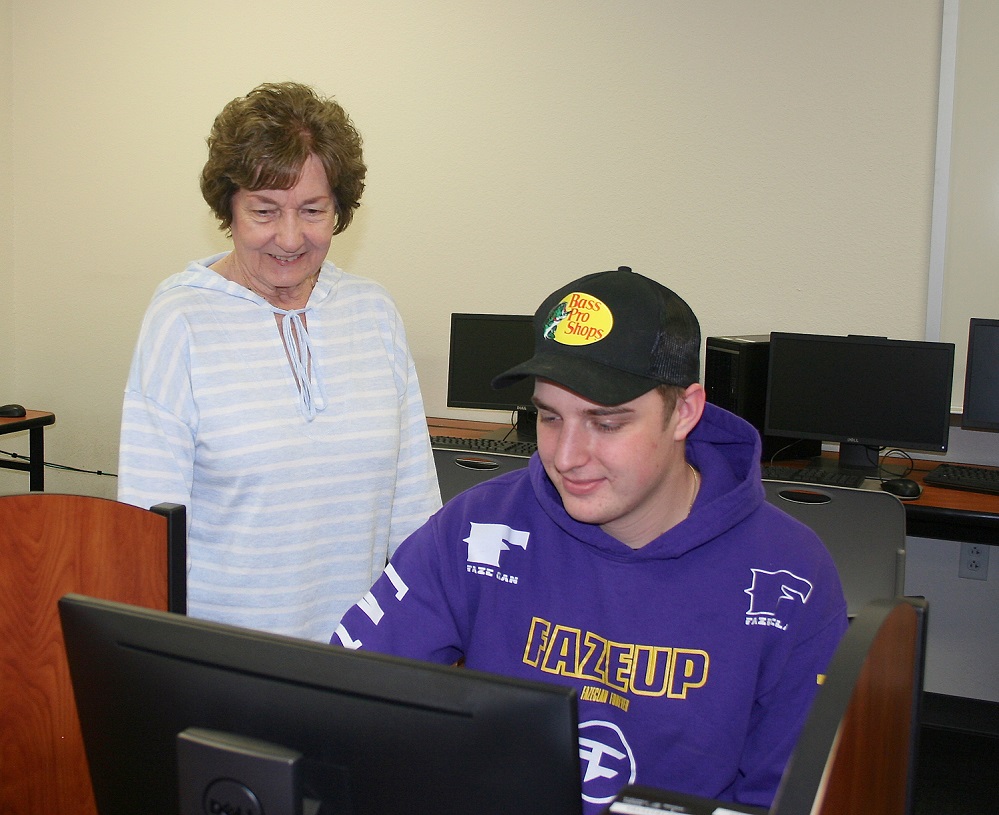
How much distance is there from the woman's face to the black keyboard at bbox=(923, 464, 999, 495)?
2197mm

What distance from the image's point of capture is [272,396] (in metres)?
1.55

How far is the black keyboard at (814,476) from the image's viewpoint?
2.90m

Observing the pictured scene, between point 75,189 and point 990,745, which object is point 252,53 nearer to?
point 75,189

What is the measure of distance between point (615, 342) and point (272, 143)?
701 millimetres

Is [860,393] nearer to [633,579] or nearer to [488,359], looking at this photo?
[488,359]

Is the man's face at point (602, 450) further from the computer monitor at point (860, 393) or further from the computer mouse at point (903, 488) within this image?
the computer monitor at point (860, 393)

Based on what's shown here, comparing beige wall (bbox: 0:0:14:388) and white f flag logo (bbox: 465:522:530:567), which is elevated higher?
beige wall (bbox: 0:0:14:388)

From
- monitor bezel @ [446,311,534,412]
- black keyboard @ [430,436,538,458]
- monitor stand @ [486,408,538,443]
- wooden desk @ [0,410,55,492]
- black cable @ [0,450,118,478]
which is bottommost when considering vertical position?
black cable @ [0,450,118,478]

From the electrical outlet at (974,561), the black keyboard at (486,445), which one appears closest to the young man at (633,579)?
the black keyboard at (486,445)

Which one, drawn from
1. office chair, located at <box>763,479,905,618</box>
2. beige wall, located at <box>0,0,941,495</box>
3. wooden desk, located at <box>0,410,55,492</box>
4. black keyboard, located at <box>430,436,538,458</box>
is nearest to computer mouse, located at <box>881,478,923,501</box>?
beige wall, located at <box>0,0,941,495</box>

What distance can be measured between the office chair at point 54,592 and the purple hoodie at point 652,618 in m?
0.27

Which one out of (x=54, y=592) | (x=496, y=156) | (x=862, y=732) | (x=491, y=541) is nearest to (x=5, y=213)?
(x=496, y=156)

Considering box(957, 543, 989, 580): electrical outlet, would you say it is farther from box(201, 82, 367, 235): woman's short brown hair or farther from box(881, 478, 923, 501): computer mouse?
box(201, 82, 367, 235): woman's short brown hair

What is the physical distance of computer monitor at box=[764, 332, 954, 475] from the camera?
3062 millimetres
